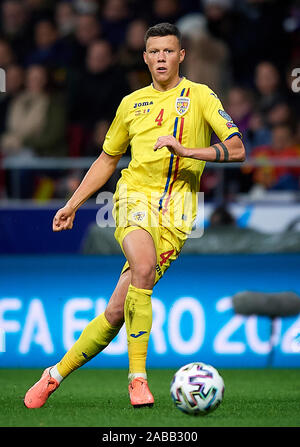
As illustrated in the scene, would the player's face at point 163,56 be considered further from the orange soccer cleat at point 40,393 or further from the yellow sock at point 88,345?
the orange soccer cleat at point 40,393

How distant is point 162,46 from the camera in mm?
6090

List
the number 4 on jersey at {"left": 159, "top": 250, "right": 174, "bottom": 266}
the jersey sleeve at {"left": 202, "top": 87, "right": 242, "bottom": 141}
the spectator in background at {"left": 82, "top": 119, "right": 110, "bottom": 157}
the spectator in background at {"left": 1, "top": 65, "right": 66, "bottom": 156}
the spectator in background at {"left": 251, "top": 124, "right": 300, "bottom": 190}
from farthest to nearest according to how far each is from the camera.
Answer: the spectator in background at {"left": 1, "top": 65, "right": 66, "bottom": 156}
the spectator in background at {"left": 82, "top": 119, "right": 110, "bottom": 157}
the spectator in background at {"left": 251, "top": 124, "right": 300, "bottom": 190}
the number 4 on jersey at {"left": 159, "top": 250, "right": 174, "bottom": 266}
the jersey sleeve at {"left": 202, "top": 87, "right": 242, "bottom": 141}

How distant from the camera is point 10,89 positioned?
1234 cm

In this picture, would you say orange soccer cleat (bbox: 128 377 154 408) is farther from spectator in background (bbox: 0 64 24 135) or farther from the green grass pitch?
spectator in background (bbox: 0 64 24 135)

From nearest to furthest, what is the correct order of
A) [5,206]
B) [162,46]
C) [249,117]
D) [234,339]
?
[162,46] < [234,339] < [5,206] < [249,117]

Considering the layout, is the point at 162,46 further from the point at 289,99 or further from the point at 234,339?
the point at 289,99

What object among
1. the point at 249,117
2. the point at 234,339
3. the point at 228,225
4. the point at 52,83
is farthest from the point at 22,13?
the point at 234,339

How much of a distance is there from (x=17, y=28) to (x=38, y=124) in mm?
2570

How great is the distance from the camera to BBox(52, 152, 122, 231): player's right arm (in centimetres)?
625

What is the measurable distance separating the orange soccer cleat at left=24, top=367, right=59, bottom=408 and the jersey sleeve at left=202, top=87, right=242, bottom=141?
1855mm

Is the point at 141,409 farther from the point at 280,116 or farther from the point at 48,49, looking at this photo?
the point at 48,49

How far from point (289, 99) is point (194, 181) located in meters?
5.53

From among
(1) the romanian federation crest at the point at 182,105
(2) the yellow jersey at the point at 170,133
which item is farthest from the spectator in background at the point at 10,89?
(1) the romanian federation crest at the point at 182,105

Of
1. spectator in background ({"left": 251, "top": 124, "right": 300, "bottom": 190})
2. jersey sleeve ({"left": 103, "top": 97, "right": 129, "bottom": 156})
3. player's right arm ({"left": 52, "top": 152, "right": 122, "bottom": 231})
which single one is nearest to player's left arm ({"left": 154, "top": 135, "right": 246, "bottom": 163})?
jersey sleeve ({"left": 103, "top": 97, "right": 129, "bottom": 156})
